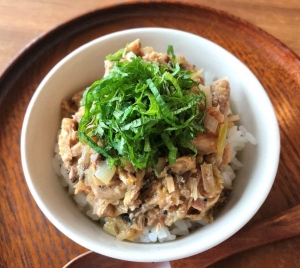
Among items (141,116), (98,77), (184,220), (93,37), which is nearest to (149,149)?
(141,116)

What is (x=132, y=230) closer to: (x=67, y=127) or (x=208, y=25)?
(x=67, y=127)

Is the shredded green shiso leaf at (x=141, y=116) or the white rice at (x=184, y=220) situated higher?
the shredded green shiso leaf at (x=141, y=116)

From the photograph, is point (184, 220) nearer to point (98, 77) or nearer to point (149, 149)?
point (149, 149)

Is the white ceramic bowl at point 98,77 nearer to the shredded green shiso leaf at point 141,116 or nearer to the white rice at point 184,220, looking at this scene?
the white rice at point 184,220

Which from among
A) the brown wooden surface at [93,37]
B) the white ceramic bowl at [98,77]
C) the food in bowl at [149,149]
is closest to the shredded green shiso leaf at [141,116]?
the food in bowl at [149,149]

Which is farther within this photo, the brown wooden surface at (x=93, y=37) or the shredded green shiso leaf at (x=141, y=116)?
the brown wooden surface at (x=93, y=37)

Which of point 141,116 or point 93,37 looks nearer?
point 141,116

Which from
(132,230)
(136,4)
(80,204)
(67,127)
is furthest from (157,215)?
(136,4)
